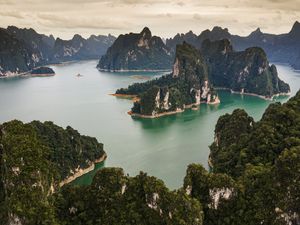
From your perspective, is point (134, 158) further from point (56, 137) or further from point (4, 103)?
point (4, 103)

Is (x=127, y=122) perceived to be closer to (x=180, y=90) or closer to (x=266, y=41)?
(x=180, y=90)

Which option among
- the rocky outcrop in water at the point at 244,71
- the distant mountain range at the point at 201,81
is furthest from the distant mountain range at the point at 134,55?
the rocky outcrop in water at the point at 244,71

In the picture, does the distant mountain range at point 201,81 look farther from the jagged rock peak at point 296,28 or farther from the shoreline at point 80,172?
the jagged rock peak at point 296,28

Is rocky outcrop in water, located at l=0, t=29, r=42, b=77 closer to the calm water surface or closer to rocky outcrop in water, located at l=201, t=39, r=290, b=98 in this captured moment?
the calm water surface

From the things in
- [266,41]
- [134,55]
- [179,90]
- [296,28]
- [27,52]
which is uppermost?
[296,28]

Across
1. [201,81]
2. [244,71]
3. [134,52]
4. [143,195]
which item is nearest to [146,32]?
[134,52]

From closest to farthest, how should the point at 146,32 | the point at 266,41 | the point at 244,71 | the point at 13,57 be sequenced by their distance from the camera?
1. the point at 244,71
2. the point at 13,57
3. the point at 146,32
4. the point at 266,41
